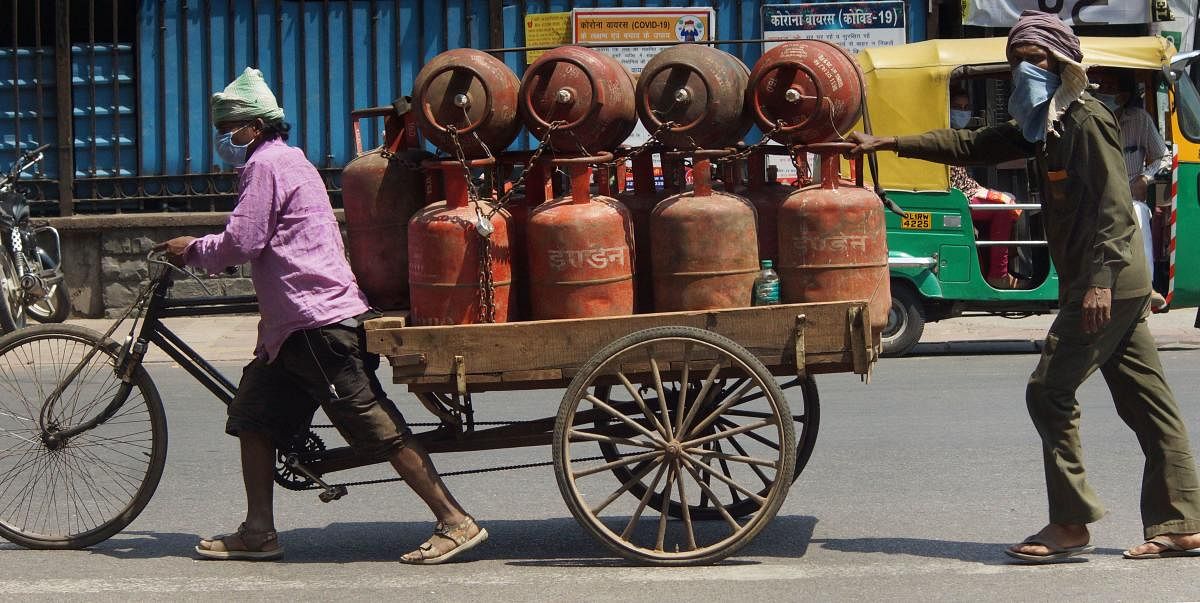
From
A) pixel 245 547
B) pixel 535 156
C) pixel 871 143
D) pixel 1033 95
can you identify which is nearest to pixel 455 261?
pixel 535 156

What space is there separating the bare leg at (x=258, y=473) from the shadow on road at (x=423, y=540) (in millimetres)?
192

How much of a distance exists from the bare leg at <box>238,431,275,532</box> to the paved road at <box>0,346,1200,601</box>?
0.16 m

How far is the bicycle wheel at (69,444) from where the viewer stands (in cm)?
491

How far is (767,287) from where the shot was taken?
15.6 ft

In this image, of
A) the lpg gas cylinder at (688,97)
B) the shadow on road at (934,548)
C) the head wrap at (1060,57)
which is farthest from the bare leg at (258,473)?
the head wrap at (1060,57)

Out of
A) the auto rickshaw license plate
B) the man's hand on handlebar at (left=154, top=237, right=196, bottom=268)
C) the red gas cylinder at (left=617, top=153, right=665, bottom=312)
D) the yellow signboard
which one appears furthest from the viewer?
the yellow signboard

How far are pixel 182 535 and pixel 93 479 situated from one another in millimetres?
492

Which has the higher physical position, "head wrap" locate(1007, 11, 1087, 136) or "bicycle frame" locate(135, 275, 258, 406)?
"head wrap" locate(1007, 11, 1087, 136)

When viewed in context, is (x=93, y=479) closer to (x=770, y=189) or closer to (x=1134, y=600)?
(x=770, y=189)

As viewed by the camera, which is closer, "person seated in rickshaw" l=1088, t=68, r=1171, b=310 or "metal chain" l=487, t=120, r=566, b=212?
"metal chain" l=487, t=120, r=566, b=212

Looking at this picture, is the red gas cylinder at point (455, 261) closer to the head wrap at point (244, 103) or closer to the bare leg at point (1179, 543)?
the head wrap at point (244, 103)

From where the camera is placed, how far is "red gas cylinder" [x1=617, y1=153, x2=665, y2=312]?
4.97 meters

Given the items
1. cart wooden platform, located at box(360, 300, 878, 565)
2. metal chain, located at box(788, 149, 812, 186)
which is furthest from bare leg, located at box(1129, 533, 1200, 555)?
metal chain, located at box(788, 149, 812, 186)

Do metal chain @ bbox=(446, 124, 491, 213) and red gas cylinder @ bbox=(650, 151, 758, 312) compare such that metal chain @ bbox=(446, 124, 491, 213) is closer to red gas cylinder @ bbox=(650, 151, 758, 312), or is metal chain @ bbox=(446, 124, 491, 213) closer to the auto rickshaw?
red gas cylinder @ bbox=(650, 151, 758, 312)
